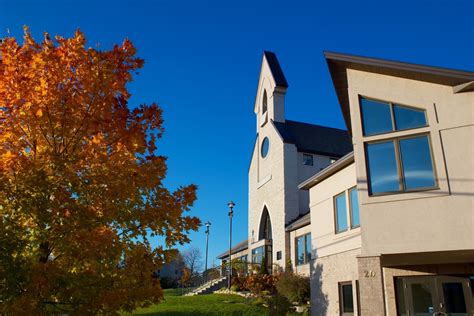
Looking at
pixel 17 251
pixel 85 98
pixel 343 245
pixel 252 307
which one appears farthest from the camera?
pixel 252 307

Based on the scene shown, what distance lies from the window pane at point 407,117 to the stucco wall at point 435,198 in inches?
7.0

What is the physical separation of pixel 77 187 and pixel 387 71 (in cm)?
997

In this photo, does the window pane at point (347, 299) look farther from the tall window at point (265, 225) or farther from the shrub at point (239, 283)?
the tall window at point (265, 225)

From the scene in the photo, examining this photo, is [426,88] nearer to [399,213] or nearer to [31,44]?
[399,213]

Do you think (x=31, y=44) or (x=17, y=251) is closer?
(x=17, y=251)

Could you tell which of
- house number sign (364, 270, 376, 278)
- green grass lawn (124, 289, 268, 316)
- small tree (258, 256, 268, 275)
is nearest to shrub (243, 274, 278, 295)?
green grass lawn (124, 289, 268, 316)

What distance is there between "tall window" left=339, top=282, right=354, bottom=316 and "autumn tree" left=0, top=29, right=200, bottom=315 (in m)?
10.3

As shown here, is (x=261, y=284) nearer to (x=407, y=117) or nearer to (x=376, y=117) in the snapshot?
(x=376, y=117)

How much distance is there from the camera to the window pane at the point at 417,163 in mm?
11938

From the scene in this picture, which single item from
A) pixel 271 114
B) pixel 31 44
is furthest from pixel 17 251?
pixel 271 114

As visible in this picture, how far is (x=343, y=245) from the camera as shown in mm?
16422

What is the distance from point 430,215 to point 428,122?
2716 millimetres

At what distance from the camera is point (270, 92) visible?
3419cm

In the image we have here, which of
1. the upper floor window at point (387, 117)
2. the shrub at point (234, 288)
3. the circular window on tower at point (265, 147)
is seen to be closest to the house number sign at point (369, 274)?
the upper floor window at point (387, 117)
